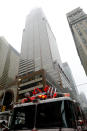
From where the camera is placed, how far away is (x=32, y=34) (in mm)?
125562

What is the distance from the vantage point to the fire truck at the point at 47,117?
369 centimetres

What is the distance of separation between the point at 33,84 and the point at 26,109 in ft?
147

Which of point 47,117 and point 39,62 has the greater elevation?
point 39,62

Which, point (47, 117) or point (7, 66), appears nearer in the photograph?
point (47, 117)

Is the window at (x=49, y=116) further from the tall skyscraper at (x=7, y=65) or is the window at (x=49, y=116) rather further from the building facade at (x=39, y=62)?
the tall skyscraper at (x=7, y=65)

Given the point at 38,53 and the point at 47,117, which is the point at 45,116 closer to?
the point at 47,117

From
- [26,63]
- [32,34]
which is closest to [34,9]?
[32,34]

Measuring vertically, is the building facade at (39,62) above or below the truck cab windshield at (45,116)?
above

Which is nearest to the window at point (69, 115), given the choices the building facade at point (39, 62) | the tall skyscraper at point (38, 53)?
the building facade at point (39, 62)


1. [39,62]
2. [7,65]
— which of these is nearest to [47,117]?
[39,62]

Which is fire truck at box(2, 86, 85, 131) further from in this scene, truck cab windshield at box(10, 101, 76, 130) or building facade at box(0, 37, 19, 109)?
building facade at box(0, 37, 19, 109)

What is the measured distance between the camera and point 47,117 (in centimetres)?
399

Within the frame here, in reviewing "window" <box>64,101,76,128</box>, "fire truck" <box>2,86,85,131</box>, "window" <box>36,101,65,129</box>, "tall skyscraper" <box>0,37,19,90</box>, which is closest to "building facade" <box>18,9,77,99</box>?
"tall skyscraper" <box>0,37,19,90</box>

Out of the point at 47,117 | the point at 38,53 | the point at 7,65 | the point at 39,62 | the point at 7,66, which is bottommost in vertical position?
the point at 47,117
